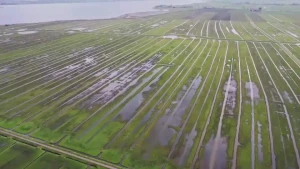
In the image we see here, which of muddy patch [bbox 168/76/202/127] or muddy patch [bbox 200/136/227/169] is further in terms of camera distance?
muddy patch [bbox 168/76/202/127]

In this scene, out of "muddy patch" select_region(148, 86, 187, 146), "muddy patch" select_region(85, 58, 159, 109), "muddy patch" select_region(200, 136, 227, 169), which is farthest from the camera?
"muddy patch" select_region(85, 58, 159, 109)

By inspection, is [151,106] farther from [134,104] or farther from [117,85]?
[117,85]

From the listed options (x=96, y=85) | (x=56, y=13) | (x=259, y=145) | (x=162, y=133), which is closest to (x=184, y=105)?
(x=162, y=133)

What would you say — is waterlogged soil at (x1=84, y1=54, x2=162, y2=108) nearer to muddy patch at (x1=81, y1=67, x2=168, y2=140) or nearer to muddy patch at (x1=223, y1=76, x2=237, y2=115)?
muddy patch at (x1=81, y1=67, x2=168, y2=140)

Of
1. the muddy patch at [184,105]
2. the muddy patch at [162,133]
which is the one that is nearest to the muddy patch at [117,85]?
the muddy patch at [162,133]

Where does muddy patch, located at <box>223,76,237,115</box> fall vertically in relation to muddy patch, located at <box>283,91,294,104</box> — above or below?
above

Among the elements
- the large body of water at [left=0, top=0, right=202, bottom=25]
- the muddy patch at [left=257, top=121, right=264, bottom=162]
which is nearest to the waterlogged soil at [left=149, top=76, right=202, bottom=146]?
the muddy patch at [left=257, top=121, right=264, bottom=162]

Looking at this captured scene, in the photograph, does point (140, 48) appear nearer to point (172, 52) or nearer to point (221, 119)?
point (172, 52)

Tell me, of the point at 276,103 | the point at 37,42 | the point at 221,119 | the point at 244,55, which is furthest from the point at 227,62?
the point at 37,42
